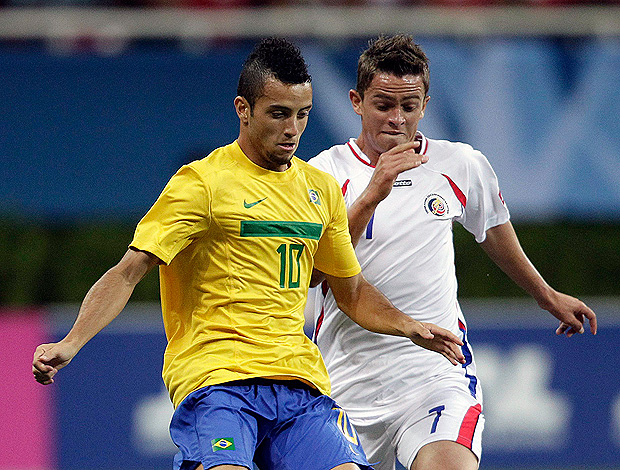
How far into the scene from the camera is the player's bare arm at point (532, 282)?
18.6 ft

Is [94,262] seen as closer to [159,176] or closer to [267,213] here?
[159,176]

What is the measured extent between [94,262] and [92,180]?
80 centimetres

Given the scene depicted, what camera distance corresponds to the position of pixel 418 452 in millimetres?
5023

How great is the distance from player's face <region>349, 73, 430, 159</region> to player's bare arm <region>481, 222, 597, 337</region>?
820mm

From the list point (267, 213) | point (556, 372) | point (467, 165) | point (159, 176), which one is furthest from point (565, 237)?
point (267, 213)

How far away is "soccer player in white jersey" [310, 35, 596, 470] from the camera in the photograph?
16.9ft

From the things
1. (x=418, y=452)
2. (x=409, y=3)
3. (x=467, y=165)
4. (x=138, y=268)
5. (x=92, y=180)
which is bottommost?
(x=418, y=452)

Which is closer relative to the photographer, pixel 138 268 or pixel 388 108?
pixel 138 268

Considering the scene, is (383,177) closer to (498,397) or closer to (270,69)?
(270,69)

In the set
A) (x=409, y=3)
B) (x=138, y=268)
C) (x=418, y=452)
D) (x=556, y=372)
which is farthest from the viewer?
(x=409, y=3)

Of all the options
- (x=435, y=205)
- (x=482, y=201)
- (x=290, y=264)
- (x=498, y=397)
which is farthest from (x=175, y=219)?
(x=498, y=397)

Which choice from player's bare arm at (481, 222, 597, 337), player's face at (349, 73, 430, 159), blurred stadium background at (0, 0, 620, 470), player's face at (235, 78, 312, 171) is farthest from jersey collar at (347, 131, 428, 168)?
blurred stadium background at (0, 0, 620, 470)

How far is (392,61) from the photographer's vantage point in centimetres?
515

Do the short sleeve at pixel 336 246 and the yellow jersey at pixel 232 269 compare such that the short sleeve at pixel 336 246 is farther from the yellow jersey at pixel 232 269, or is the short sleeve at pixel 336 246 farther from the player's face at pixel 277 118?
the player's face at pixel 277 118
